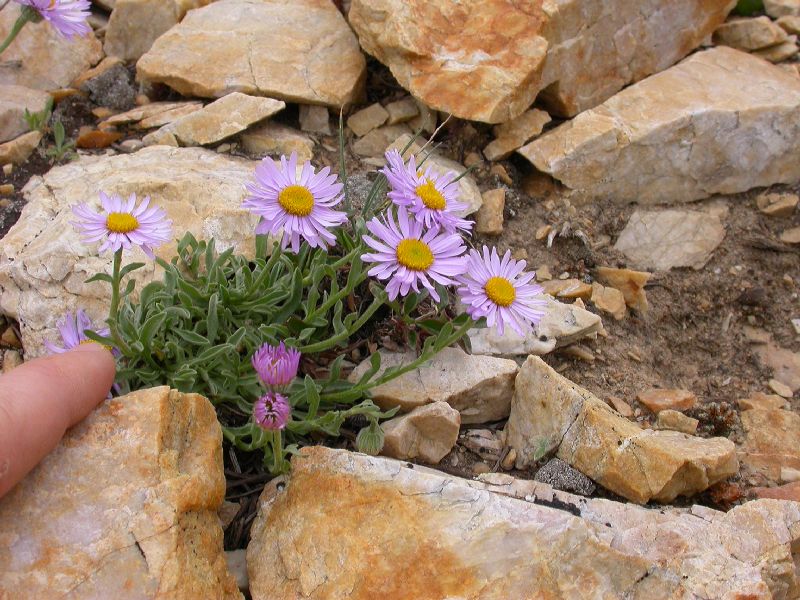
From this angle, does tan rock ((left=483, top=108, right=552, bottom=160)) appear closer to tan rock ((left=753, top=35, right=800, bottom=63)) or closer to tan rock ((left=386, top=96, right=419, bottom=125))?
tan rock ((left=386, top=96, right=419, bottom=125))

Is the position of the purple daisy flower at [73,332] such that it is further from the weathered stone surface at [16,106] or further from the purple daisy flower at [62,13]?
the weathered stone surface at [16,106]

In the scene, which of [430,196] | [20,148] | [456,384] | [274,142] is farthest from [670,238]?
[20,148]

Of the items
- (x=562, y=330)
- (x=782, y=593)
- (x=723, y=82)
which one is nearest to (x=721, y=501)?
(x=782, y=593)

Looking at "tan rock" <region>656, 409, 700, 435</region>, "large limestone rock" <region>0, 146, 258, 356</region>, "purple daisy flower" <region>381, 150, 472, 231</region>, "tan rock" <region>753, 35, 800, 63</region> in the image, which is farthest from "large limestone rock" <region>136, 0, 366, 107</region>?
"tan rock" <region>753, 35, 800, 63</region>

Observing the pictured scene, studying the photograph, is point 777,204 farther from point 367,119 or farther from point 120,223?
point 120,223

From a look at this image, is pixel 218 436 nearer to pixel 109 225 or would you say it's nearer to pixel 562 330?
pixel 109 225
